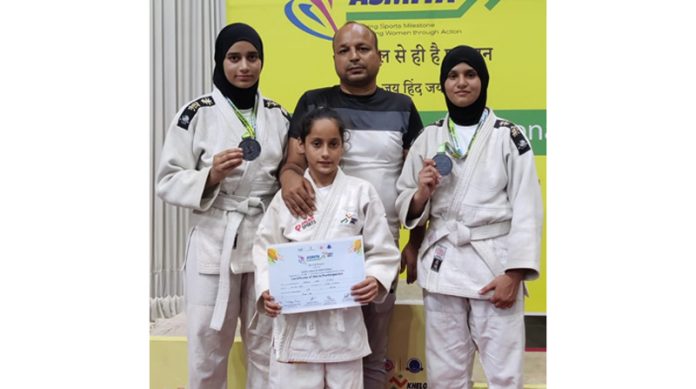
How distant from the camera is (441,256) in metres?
2.56

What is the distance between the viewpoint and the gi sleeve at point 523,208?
2.45 m

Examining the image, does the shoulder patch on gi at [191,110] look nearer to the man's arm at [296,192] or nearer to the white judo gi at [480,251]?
the man's arm at [296,192]

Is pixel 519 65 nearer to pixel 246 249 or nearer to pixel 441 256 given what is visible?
pixel 441 256

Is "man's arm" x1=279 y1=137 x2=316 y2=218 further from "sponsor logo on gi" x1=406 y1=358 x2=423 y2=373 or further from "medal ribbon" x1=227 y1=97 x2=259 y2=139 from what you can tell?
"sponsor logo on gi" x1=406 y1=358 x2=423 y2=373

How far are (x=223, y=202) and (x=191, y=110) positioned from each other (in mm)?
445

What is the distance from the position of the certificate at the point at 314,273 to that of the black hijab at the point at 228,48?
30.1 inches

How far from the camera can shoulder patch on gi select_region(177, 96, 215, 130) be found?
2.64 metres

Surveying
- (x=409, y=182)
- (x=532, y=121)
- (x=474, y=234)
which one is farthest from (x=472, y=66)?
(x=532, y=121)

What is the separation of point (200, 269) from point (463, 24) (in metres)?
1.94

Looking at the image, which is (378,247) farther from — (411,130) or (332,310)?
(411,130)

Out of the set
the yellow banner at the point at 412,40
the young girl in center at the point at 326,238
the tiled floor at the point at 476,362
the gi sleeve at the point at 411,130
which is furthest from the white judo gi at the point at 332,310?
the yellow banner at the point at 412,40

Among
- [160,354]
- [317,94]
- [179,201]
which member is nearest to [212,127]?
[179,201]

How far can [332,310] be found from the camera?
2396mm

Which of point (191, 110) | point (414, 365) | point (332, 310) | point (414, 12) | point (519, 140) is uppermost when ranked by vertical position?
point (414, 12)
